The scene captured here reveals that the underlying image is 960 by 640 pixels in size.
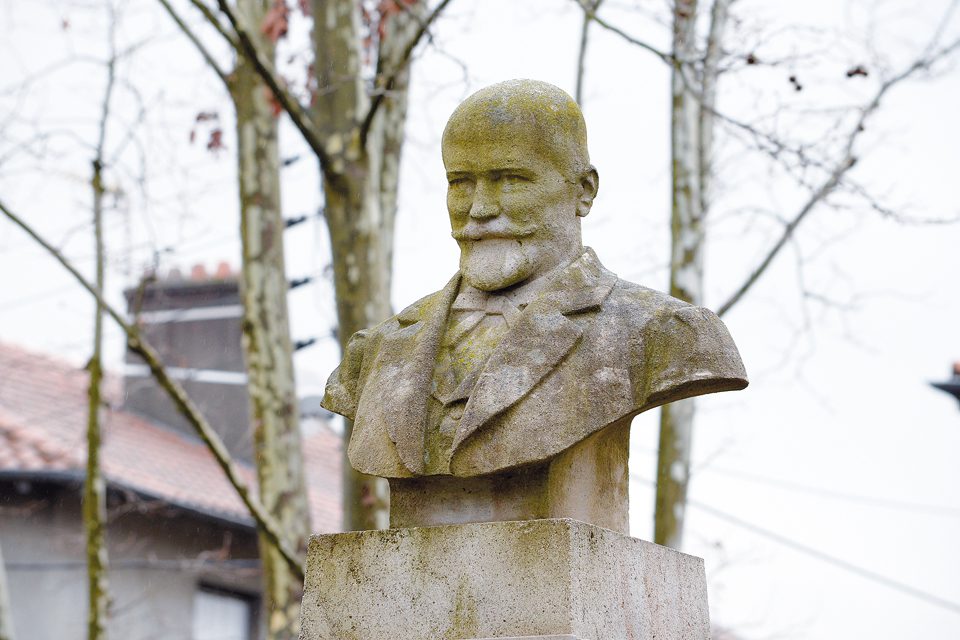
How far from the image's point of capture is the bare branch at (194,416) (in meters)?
6.78

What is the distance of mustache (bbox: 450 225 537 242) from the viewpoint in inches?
165

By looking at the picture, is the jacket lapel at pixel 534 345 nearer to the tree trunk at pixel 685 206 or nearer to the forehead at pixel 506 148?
the forehead at pixel 506 148

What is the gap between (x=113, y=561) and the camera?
1086cm

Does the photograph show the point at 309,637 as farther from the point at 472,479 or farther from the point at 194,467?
the point at 194,467

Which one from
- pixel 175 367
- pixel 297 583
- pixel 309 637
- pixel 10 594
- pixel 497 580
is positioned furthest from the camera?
pixel 175 367

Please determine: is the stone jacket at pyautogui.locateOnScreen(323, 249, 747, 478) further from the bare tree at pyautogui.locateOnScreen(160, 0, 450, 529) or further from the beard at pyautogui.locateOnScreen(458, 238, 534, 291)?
the bare tree at pyautogui.locateOnScreen(160, 0, 450, 529)

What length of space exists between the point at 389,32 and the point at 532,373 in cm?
422

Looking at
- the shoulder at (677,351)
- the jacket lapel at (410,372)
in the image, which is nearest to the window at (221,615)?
the jacket lapel at (410,372)

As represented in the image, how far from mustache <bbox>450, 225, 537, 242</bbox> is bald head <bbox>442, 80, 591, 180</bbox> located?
21 cm

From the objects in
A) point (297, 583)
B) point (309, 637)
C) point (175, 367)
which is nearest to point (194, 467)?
point (175, 367)

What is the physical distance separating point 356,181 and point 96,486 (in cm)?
226

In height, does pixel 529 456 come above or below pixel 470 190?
below

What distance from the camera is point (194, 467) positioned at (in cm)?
1266

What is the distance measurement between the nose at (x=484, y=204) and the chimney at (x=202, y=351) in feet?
32.7
